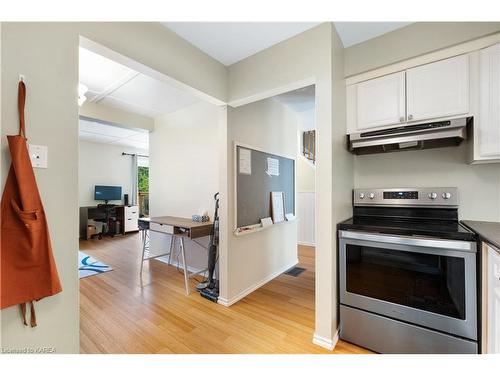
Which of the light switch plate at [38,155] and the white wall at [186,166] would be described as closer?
the light switch plate at [38,155]

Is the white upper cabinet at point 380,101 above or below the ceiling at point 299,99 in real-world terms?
below

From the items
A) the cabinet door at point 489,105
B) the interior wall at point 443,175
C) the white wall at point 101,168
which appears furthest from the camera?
the white wall at point 101,168

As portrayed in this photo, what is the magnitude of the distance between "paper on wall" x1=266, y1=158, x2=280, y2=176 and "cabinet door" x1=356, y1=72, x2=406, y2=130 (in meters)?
Answer: 1.27

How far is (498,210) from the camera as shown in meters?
1.62

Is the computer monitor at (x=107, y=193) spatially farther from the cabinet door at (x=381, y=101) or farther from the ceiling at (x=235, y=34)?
the cabinet door at (x=381, y=101)

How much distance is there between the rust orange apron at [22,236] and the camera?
3.16 ft

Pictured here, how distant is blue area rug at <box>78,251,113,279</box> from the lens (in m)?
3.13

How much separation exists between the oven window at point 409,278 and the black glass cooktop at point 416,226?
153 millimetres

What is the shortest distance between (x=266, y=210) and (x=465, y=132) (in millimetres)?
2003

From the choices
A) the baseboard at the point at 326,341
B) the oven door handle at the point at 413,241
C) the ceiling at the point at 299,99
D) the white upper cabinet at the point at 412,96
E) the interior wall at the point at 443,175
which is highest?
the ceiling at the point at 299,99

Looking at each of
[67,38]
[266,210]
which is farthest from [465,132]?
[67,38]

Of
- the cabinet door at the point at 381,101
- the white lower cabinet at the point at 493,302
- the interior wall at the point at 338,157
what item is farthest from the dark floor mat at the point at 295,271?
the cabinet door at the point at 381,101

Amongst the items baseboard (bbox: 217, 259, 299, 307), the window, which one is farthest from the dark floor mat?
the window
